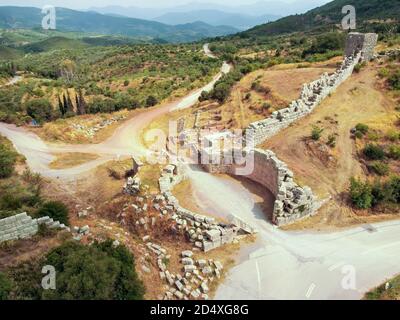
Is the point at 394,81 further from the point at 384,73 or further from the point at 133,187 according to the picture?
the point at 133,187

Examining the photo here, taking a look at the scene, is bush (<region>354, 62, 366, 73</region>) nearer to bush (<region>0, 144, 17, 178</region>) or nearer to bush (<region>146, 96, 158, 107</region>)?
bush (<region>146, 96, 158, 107</region>)

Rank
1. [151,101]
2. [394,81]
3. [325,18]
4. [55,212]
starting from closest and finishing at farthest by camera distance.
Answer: [55,212] < [394,81] < [151,101] < [325,18]

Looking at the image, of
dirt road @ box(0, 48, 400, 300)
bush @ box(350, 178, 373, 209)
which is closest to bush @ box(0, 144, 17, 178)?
dirt road @ box(0, 48, 400, 300)

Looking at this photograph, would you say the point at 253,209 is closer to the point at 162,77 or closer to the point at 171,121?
the point at 171,121

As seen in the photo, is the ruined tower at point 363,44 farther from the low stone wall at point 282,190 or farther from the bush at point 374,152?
the low stone wall at point 282,190

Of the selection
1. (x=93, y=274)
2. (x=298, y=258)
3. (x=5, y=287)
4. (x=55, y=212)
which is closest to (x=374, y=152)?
(x=298, y=258)
